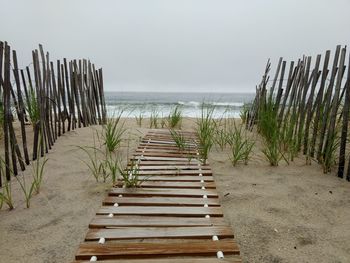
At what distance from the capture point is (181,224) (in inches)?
65.9

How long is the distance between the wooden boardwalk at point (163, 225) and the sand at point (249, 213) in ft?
0.36

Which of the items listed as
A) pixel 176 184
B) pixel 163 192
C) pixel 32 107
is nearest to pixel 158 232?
pixel 163 192

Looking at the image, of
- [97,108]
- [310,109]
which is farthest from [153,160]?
[97,108]

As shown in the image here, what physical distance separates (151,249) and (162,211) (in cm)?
42

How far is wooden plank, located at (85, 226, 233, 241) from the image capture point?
1.53m

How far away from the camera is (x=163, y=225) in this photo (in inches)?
65.4

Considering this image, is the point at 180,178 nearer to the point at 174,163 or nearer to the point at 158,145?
the point at 174,163

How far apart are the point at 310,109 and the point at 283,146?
18.5 inches

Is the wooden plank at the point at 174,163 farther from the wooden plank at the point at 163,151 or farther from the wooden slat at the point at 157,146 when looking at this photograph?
the wooden slat at the point at 157,146

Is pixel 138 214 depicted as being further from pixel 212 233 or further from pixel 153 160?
pixel 153 160

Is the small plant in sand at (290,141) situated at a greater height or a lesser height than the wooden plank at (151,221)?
greater

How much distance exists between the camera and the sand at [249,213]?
4.95 ft

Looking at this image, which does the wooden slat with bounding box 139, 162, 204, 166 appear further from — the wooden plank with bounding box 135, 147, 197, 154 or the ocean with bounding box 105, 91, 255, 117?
the ocean with bounding box 105, 91, 255, 117

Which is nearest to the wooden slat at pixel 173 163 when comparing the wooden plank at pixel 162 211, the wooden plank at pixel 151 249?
the wooden plank at pixel 162 211
